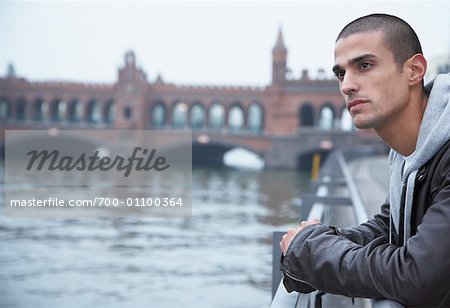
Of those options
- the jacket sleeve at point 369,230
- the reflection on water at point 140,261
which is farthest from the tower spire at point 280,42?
the jacket sleeve at point 369,230

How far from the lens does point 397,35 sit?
1793mm

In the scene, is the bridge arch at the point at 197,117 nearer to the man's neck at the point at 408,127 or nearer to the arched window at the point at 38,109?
the arched window at the point at 38,109

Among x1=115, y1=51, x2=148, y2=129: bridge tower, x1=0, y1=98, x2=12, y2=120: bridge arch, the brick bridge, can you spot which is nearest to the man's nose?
the brick bridge

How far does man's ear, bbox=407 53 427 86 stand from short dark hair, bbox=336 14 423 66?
0.05ft

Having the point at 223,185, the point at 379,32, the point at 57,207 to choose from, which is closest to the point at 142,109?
the point at 223,185

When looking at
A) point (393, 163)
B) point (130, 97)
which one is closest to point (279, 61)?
point (130, 97)

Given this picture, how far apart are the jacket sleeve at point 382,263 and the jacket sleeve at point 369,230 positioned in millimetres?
305

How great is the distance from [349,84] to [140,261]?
886 cm

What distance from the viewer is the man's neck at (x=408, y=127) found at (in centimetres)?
181

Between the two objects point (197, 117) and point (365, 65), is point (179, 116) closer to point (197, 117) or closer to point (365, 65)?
point (197, 117)

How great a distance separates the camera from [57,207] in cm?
1753

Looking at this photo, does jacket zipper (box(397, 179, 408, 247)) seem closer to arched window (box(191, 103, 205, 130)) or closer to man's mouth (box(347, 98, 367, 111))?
man's mouth (box(347, 98, 367, 111))

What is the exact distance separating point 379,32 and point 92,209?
16223mm

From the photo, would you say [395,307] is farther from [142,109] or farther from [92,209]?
[142,109]
